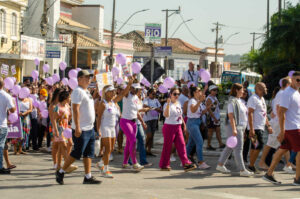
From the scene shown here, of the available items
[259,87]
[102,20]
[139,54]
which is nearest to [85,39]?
[102,20]

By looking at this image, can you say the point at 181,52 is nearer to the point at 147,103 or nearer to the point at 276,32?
the point at 276,32

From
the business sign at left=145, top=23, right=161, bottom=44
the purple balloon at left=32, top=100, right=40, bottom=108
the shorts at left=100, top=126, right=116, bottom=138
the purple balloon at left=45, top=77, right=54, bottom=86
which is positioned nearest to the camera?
the shorts at left=100, top=126, right=116, bottom=138

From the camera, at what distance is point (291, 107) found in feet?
29.8

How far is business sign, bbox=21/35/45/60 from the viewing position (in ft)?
126

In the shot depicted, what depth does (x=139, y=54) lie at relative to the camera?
73.1 metres

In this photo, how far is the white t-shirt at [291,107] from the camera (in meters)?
9.02

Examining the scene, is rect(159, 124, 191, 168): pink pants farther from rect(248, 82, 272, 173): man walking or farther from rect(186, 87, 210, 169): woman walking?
rect(248, 82, 272, 173): man walking

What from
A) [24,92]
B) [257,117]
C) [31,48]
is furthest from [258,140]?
[31,48]

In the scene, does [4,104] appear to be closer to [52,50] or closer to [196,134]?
[196,134]

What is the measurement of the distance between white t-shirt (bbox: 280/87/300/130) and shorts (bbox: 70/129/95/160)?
3203 millimetres

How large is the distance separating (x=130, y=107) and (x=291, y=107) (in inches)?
128

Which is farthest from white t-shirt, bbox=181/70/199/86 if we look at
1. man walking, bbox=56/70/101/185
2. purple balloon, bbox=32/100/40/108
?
man walking, bbox=56/70/101/185

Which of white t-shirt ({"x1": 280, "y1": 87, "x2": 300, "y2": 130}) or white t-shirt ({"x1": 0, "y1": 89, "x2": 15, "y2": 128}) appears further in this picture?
white t-shirt ({"x1": 0, "y1": 89, "x2": 15, "y2": 128})

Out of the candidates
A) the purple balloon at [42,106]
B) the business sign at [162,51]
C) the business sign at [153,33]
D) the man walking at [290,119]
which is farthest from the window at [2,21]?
the man walking at [290,119]
